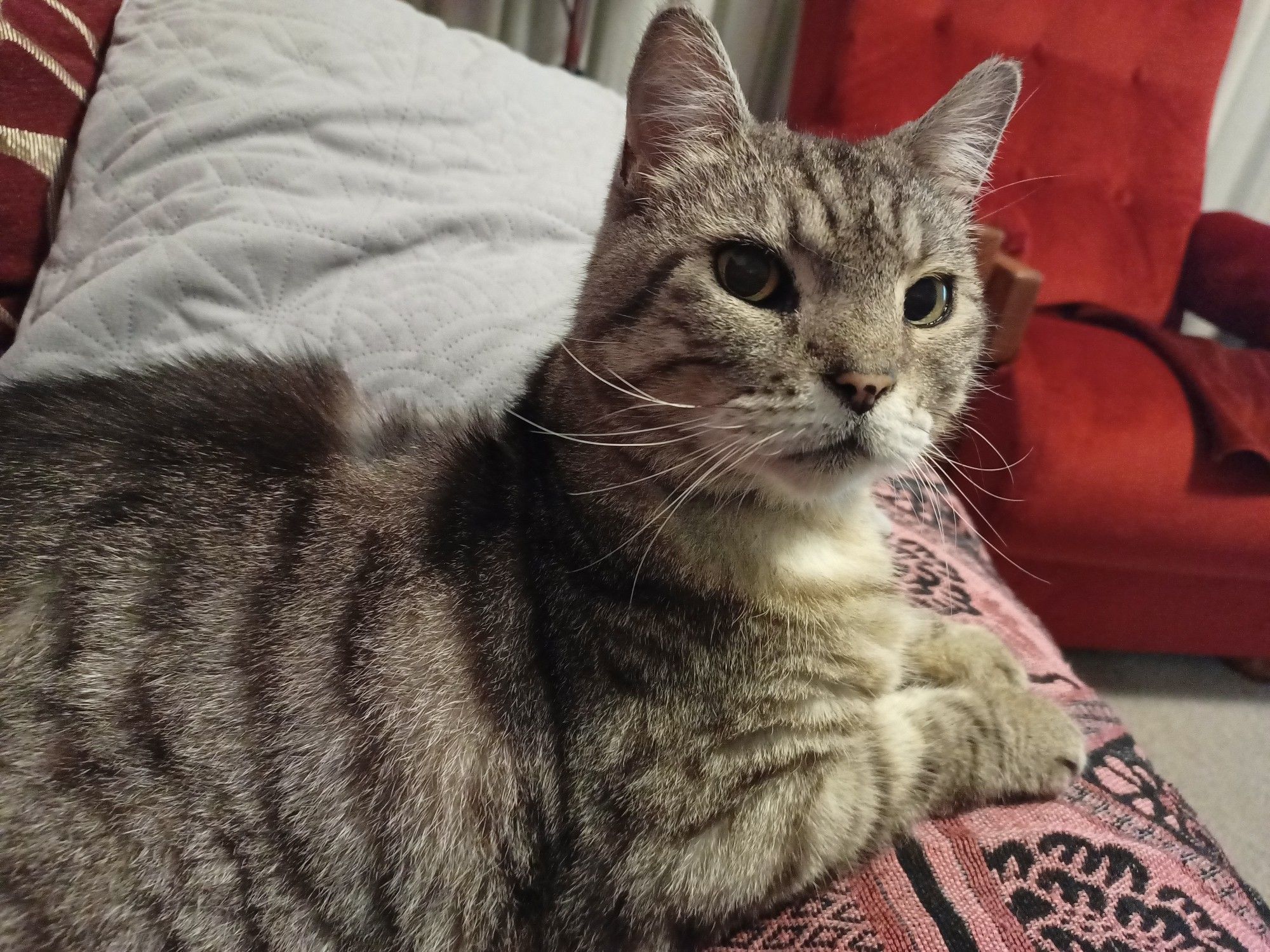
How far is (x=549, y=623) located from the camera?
0.72 meters

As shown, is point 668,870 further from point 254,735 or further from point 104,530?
point 104,530

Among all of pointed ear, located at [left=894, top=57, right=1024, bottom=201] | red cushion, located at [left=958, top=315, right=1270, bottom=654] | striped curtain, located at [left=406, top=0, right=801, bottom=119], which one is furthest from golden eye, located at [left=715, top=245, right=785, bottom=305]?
striped curtain, located at [left=406, top=0, right=801, bottom=119]

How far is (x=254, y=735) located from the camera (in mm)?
644

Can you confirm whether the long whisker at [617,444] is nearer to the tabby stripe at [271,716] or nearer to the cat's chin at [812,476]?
the cat's chin at [812,476]

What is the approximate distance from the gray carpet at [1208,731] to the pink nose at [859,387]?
1492 mm

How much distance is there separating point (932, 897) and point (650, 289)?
23.6 inches

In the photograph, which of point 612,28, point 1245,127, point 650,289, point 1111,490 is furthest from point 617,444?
point 1245,127

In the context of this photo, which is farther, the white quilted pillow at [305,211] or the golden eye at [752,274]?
the white quilted pillow at [305,211]

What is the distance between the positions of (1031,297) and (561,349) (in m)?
1.06

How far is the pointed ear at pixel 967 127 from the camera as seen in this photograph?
842 millimetres

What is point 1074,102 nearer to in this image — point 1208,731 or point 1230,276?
point 1230,276

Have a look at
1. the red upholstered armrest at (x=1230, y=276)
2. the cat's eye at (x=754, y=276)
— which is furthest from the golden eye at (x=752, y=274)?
the red upholstered armrest at (x=1230, y=276)

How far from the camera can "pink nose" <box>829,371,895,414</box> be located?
25.6 inches

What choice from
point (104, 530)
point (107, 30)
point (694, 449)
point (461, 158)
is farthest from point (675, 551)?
point (107, 30)
